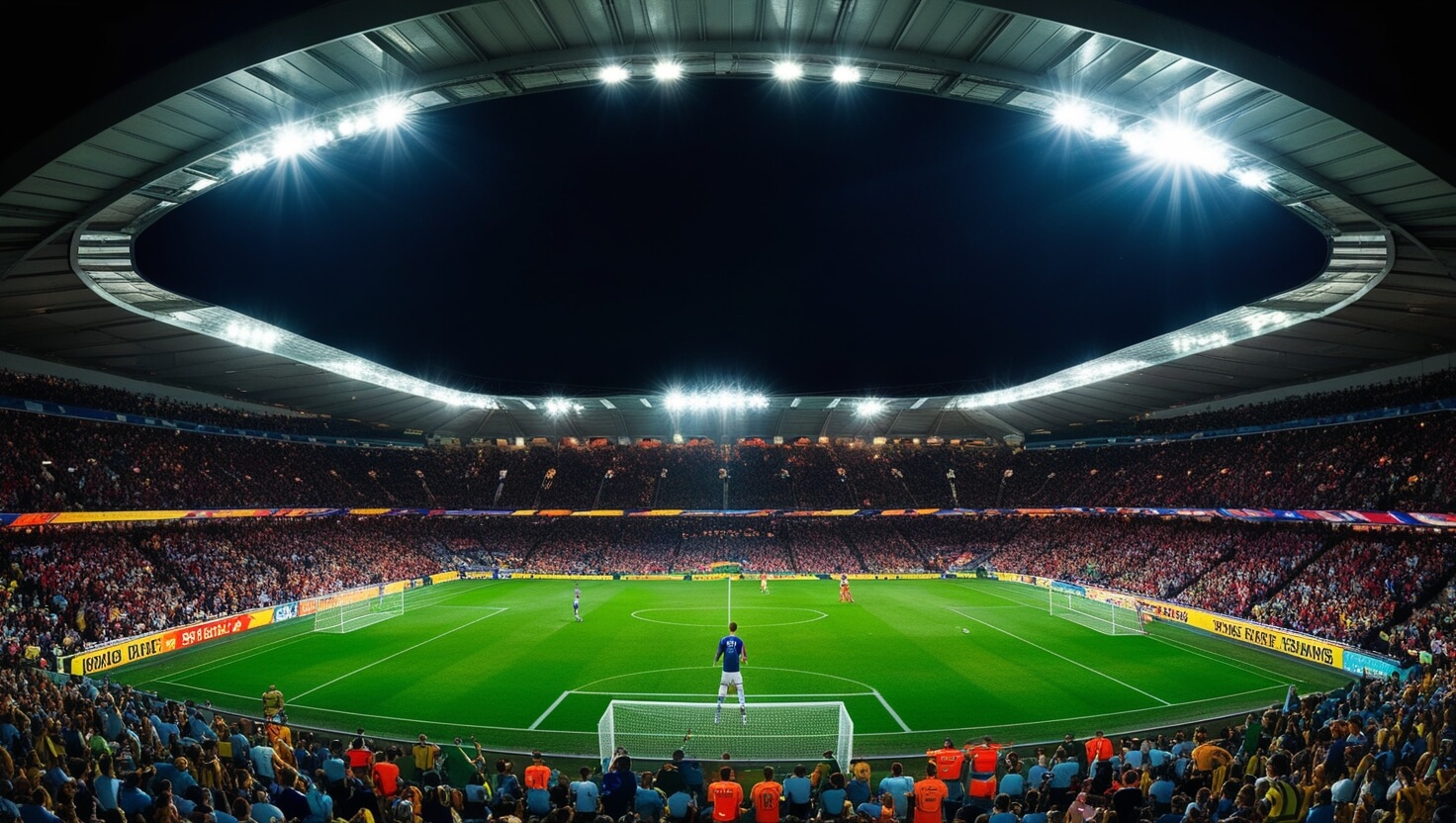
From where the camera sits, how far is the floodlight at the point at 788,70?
1201 cm

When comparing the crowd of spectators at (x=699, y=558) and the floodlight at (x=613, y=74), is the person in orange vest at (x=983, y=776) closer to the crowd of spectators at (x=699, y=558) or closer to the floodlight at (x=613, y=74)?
the floodlight at (x=613, y=74)

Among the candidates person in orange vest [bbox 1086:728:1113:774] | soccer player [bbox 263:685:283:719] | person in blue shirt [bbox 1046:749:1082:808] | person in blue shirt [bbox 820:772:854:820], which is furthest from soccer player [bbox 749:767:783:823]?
soccer player [bbox 263:685:283:719]

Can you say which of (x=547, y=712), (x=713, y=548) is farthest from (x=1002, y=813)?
(x=713, y=548)

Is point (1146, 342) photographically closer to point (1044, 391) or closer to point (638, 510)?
point (1044, 391)

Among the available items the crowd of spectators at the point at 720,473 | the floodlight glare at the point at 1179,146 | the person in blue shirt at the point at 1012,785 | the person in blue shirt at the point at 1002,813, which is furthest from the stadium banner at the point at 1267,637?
the person in blue shirt at the point at 1002,813

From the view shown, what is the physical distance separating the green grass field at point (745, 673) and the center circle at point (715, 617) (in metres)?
0.17

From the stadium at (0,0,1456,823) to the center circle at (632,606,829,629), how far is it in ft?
1.35

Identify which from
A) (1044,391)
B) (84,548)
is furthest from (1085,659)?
(84,548)

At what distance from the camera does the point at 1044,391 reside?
4856cm

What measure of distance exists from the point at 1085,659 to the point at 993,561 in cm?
2978

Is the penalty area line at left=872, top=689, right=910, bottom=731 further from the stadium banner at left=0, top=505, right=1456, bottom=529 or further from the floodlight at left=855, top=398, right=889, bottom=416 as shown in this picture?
the floodlight at left=855, top=398, right=889, bottom=416

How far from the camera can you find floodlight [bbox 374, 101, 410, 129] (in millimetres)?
13242

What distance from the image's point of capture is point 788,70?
483 inches

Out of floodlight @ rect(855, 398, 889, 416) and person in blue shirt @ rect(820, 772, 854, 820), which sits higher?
floodlight @ rect(855, 398, 889, 416)
